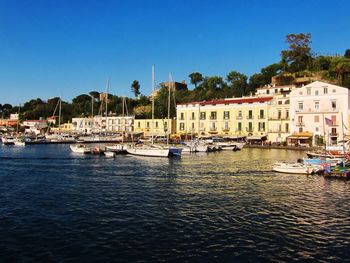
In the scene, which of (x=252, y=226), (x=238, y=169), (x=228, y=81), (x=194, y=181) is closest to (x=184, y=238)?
(x=252, y=226)

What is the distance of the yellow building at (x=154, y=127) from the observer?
4350 inches

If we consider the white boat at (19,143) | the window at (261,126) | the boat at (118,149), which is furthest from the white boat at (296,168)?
the white boat at (19,143)

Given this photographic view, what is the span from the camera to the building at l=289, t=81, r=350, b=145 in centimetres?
7419

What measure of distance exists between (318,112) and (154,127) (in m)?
52.7

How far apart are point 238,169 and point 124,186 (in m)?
16.9

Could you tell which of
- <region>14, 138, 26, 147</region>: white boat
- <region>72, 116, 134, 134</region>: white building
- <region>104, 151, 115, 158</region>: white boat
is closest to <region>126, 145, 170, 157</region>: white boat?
<region>104, 151, 115, 158</region>: white boat

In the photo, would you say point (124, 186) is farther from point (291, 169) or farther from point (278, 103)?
point (278, 103)

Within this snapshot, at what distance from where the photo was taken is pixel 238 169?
4534 cm

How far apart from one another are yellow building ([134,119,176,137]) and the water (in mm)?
70978

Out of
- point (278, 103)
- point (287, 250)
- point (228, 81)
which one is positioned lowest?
point (287, 250)

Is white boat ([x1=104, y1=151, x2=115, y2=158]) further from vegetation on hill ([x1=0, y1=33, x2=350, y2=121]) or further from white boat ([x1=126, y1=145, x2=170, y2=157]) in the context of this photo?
vegetation on hill ([x1=0, y1=33, x2=350, y2=121])

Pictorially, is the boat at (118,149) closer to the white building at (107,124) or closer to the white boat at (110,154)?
the white boat at (110,154)

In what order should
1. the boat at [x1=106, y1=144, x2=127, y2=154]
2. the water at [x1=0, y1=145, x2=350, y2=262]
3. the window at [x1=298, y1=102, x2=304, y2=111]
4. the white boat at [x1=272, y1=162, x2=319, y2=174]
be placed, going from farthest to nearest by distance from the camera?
the window at [x1=298, y1=102, x2=304, y2=111]
the boat at [x1=106, y1=144, x2=127, y2=154]
the white boat at [x1=272, y1=162, x2=319, y2=174]
the water at [x1=0, y1=145, x2=350, y2=262]

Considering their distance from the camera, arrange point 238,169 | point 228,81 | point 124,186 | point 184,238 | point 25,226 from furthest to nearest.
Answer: point 228,81, point 238,169, point 124,186, point 25,226, point 184,238
